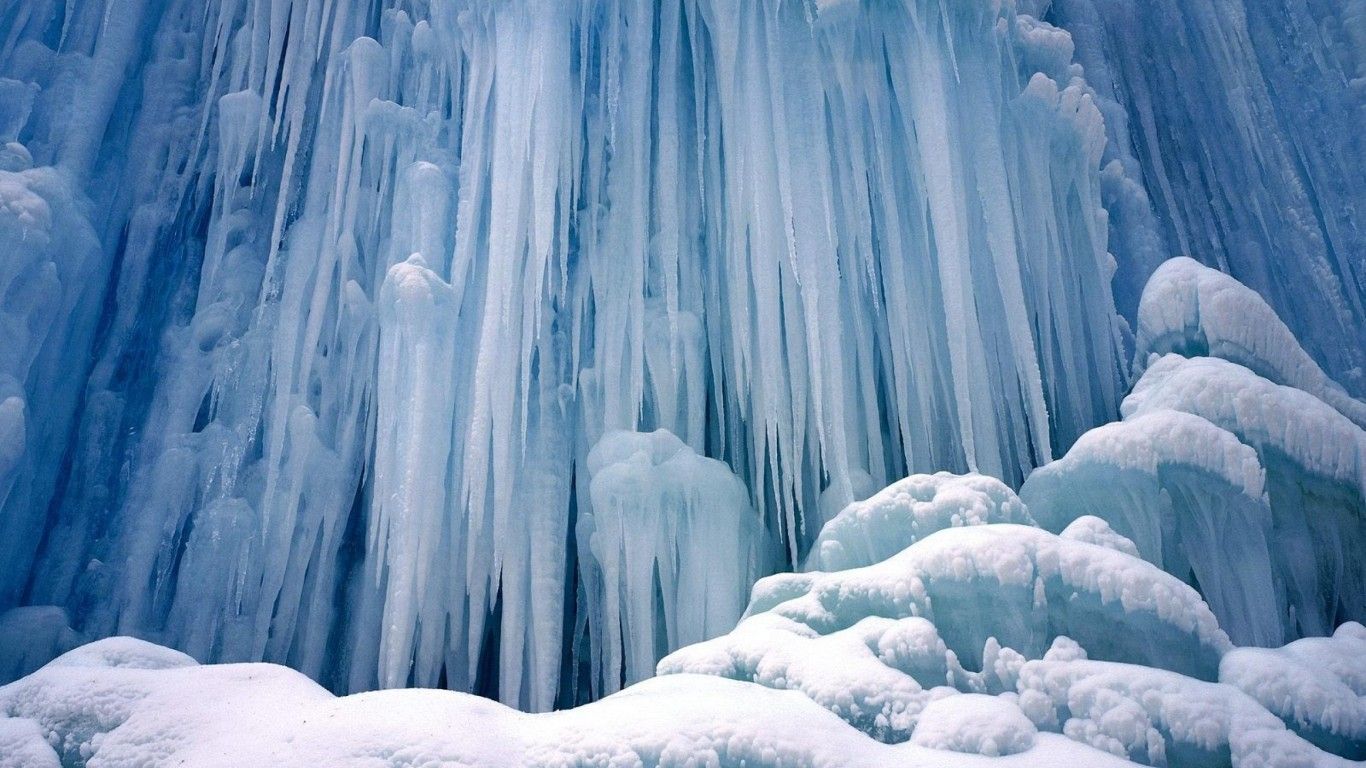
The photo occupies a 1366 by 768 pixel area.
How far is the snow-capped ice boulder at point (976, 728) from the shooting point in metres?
2.70

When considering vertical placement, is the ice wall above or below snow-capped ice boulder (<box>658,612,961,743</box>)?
above

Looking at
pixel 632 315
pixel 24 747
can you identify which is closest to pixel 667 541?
pixel 632 315

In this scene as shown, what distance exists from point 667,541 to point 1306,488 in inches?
131

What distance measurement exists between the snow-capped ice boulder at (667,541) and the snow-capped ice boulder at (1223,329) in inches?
105

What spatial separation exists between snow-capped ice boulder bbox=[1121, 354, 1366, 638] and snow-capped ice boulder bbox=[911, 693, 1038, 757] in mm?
2253

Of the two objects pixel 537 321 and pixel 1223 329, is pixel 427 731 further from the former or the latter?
pixel 1223 329

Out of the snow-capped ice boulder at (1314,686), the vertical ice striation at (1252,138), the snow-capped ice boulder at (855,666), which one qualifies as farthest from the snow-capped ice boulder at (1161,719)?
the vertical ice striation at (1252,138)

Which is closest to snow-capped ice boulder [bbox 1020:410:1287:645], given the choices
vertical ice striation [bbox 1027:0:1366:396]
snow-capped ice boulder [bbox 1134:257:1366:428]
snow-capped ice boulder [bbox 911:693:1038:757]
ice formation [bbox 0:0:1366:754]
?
ice formation [bbox 0:0:1366:754]

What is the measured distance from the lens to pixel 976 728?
2740 millimetres

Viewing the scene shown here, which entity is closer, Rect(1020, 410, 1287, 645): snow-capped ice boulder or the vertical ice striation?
Rect(1020, 410, 1287, 645): snow-capped ice boulder

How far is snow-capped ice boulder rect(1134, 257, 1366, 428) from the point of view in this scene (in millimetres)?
4902

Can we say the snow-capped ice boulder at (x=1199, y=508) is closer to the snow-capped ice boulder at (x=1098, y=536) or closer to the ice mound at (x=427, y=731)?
the snow-capped ice boulder at (x=1098, y=536)

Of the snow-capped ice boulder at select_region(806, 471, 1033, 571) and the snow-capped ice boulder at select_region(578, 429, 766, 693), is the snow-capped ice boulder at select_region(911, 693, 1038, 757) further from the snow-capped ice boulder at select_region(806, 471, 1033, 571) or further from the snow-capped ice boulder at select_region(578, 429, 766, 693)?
the snow-capped ice boulder at select_region(578, 429, 766, 693)

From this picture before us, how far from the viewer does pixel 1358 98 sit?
7383 millimetres
